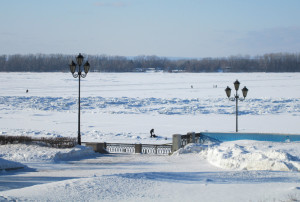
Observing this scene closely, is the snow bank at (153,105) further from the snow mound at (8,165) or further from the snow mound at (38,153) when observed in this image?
the snow mound at (8,165)

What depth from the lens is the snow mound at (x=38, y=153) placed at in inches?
639

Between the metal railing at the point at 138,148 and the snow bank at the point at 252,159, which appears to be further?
the metal railing at the point at 138,148

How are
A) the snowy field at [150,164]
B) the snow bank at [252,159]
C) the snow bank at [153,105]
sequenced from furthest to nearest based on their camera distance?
1. the snow bank at [153,105]
2. the snow bank at [252,159]
3. the snowy field at [150,164]

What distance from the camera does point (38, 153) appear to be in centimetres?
1661

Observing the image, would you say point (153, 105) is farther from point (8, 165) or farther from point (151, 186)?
point (151, 186)

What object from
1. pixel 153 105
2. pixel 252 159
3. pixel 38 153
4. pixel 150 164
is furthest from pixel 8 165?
pixel 153 105

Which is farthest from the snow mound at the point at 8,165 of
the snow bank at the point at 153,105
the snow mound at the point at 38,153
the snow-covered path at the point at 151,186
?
the snow bank at the point at 153,105

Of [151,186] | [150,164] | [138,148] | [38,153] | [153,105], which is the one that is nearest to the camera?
[151,186]

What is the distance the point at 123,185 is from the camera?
9922 mm

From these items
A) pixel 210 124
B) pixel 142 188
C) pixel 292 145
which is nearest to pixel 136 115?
pixel 210 124

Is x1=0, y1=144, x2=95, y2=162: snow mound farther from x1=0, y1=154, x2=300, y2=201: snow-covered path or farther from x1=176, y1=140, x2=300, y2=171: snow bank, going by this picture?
x1=176, y1=140, x2=300, y2=171: snow bank

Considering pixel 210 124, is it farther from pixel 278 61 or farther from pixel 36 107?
pixel 278 61

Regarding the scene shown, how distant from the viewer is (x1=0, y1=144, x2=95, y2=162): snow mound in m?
16.2

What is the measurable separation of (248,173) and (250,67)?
6926 inches
